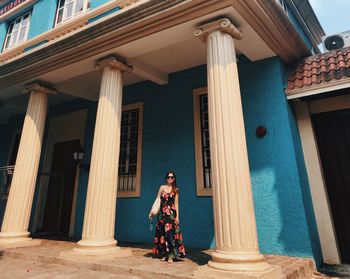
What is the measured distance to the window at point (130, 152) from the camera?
715 cm

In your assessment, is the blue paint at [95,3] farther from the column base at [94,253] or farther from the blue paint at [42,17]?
the column base at [94,253]

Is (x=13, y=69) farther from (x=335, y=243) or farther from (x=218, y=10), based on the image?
(x=335, y=243)

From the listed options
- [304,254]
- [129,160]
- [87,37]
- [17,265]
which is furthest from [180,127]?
[17,265]

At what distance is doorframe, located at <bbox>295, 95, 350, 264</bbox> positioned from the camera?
5164 millimetres

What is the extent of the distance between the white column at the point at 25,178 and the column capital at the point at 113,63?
214 cm

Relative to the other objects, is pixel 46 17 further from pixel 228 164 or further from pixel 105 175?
pixel 228 164

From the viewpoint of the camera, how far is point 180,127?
6754mm

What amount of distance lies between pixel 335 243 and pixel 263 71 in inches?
150

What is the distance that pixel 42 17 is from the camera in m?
8.41

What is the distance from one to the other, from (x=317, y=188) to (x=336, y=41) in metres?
4.41

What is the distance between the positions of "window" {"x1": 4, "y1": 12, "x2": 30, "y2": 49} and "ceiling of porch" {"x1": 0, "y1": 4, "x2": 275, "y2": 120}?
2231 mm

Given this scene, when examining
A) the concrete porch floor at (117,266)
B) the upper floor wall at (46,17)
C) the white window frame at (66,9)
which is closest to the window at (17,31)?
the upper floor wall at (46,17)

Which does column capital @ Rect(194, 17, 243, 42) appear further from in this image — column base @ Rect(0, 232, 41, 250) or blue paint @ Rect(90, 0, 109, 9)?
column base @ Rect(0, 232, 41, 250)

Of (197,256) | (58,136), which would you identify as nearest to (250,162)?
(197,256)
